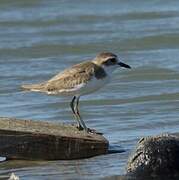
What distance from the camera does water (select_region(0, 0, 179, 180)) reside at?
28.1 feet

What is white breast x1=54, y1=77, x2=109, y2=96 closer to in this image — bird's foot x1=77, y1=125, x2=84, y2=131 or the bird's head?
the bird's head

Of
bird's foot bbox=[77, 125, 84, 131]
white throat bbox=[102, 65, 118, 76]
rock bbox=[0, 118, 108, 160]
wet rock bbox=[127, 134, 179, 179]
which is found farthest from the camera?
white throat bbox=[102, 65, 118, 76]

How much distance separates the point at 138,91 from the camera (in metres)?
11.3

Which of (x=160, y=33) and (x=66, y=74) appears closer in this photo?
(x=66, y=74)

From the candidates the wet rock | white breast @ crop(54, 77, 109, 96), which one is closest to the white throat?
white breast @ crop(54, 77, 109, 96)

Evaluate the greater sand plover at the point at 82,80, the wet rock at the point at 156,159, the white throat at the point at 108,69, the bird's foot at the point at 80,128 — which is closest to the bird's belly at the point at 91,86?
the greater sand plover at the point at 82,80

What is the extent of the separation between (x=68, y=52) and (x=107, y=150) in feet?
18.7

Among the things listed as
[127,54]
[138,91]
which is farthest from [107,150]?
[127,54]

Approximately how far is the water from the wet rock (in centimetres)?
40

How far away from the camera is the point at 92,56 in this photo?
13.3 meters

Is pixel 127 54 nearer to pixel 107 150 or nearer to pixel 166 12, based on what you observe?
pixel 166 12

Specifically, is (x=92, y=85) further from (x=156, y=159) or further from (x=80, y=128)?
(x=156, y=159)

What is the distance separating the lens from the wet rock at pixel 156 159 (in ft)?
23.5

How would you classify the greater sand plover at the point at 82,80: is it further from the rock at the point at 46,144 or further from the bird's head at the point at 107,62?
the rock at the point at 46,144
